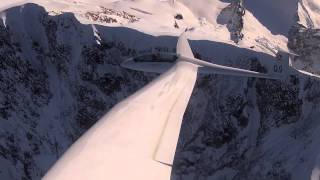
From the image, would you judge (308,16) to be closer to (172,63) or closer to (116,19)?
(116,19)

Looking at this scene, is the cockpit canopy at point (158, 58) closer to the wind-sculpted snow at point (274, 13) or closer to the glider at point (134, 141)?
the glider at point (134, 141)

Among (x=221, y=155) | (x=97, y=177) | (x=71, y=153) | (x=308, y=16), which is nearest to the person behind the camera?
(x=97, y=177)

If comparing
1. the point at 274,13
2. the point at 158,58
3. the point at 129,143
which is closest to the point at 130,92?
the point at 158,58

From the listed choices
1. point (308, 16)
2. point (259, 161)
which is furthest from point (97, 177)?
point (308, 16)

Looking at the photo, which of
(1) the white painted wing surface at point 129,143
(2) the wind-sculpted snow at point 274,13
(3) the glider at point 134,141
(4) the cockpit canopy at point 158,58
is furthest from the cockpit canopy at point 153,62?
(2) the wind-sculpted snow at point 274,13

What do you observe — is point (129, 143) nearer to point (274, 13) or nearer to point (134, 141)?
point (134, 141)

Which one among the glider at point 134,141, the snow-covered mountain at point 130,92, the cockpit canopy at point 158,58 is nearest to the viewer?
the glider at point 134,141
